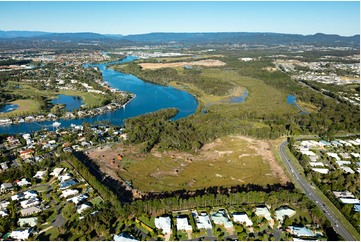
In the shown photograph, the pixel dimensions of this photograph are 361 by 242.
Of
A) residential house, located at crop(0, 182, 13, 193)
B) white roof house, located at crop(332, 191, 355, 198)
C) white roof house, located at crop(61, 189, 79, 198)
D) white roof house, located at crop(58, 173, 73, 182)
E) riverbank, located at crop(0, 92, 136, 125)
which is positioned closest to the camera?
white roof house, located at crop(61, 189, 79, 198)

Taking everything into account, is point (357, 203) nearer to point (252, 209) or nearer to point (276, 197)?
point (276, 197)

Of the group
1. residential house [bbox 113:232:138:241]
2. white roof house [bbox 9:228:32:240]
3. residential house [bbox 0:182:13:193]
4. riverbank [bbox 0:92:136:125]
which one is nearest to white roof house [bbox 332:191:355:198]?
residential house [bbox 113:232:138:241]

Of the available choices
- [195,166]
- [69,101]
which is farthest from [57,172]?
[69,101]

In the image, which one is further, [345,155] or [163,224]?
[345,155]

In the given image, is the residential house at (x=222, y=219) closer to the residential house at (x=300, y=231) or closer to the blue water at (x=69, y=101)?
the residential house at (x=300, y=231)

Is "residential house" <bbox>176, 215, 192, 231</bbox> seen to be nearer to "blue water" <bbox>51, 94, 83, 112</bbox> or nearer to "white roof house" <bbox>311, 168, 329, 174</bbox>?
"white roof house" <bbox>311, 168, 329, 174</bbox>

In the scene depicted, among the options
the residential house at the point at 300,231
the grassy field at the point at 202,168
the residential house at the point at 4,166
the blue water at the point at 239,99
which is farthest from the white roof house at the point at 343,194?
the blue water at the point at 239,99

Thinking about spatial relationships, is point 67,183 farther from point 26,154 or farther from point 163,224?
point 163,224
